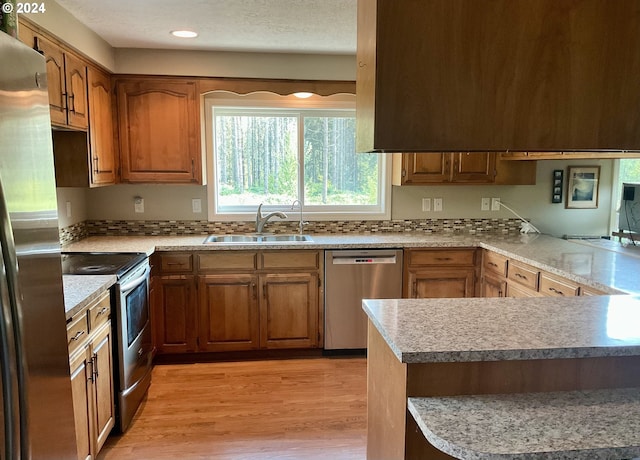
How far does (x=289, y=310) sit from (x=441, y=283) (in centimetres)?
120

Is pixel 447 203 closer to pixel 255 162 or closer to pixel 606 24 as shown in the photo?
pixel 255 162

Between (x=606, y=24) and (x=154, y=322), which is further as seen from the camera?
(x=154, y=322)

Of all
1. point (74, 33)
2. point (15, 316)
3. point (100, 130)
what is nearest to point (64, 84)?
point (74, 33)

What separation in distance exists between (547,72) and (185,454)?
2351 mm

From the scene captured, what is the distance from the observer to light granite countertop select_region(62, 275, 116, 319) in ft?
6.30

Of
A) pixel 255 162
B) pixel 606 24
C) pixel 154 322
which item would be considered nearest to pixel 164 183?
pixel 255 162

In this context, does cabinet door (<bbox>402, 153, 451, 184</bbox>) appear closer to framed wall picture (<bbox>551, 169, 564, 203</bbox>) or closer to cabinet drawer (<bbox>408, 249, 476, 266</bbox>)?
cabinet drawer (<bbox>408, 249, 476, 266</bbox>)

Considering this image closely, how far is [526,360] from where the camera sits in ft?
4.65

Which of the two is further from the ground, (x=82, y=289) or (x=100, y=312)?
(x=82, y=289)

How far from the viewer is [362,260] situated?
3523mm

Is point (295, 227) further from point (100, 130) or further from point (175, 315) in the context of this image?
point (100, 130)

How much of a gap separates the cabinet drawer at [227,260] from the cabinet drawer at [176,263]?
0.08m

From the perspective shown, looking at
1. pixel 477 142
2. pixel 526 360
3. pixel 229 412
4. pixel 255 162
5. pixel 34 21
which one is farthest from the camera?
pixel 255 162

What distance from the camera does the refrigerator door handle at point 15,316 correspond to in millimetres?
1041
